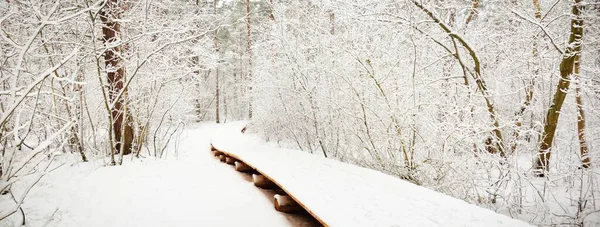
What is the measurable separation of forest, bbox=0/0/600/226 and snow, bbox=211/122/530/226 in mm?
1053

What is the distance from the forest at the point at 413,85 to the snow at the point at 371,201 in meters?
1.05

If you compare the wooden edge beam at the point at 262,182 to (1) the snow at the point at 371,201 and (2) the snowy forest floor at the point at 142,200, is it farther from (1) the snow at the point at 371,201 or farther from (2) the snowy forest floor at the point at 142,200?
(1) the snow at the point at 371,201

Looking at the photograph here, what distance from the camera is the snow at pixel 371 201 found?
8.21 ft

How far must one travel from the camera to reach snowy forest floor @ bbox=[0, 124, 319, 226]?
333 centimetres

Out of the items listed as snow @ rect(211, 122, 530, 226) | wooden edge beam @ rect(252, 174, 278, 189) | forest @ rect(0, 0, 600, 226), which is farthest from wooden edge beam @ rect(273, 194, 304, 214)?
forest @ rect(0, 0, 600, 226)

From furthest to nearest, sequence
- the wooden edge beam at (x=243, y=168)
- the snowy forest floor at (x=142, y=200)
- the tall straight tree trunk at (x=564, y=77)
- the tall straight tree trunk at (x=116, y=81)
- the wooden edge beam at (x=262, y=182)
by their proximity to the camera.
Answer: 1. the wooden edge beam at (x=243, y=168)
2. the tall straight tree trunk at (x=116, y=81)
3. the wooden edge beam at (x=262, y=182)
4. the tall straight tree trunk at (x=564, y=77)
5. the snowy forest floor at (x=142, y=200)

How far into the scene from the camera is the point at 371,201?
2.98 metres

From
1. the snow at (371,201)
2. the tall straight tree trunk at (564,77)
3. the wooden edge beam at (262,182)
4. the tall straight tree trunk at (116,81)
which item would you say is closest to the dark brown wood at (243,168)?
the wooden edge beam at (262,182)

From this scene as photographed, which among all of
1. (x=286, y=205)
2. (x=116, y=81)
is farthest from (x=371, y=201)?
(x=116, y=81)

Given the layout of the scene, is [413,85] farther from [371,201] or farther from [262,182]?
[262,182]

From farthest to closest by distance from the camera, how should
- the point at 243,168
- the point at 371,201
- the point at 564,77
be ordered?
the point at 243,168 < the point at 564,77 < the point at 371,201

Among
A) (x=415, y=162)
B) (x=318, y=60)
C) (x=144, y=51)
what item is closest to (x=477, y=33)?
(x=415, y=162)

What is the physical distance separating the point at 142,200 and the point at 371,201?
3.08 m

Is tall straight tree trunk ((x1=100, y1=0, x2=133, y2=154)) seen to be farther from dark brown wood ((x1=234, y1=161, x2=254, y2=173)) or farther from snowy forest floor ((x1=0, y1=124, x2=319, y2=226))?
dark brown wood ((x1=234, y1=161, x2=254, y2=173))
